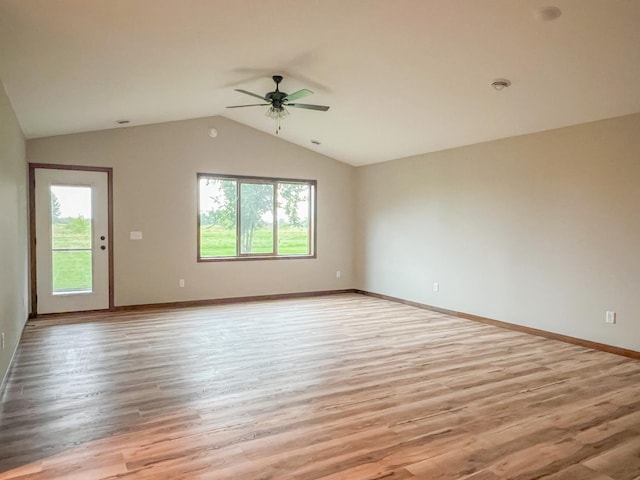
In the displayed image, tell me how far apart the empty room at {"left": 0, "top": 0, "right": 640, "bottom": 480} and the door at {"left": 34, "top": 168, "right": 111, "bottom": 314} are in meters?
0.04

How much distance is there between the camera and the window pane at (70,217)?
6117 mm

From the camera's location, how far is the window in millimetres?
7348

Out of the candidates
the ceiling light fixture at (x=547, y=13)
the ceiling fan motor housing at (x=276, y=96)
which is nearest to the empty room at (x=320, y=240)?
the ceiling light fixture at (x=547, y=13)

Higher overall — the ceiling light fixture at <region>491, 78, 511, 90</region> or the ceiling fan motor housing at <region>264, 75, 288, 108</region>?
the ceiling fan motor housing at <region>264, 75, 288, 108</region>

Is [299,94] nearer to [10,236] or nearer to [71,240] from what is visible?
[10,236]

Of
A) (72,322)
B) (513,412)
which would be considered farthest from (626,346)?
(72,322)

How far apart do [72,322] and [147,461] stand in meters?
4.11

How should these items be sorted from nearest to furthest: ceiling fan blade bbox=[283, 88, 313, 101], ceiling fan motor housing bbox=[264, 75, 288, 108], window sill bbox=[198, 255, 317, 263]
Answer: ceiling fan blade bbox=[283, 88, 313, 101], ceiling fan motor housing bbox=[264, 75, 288, 108], window sill bbox=[198, 255, 317, 263]

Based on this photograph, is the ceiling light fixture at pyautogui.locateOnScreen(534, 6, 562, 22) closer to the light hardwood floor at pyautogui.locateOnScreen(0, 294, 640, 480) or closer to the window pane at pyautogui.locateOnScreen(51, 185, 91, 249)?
the light hardwood floor at pyautogui.locateOnScreen(0, 294, 640, 480)

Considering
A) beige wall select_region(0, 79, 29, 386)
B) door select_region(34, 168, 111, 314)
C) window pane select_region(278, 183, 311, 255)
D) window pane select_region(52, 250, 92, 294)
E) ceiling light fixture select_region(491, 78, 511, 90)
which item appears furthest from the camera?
window pane select_region(278, 183, 311, 255)

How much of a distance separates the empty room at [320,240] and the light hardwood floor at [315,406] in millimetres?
24

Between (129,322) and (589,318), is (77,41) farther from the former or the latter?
(589,318)

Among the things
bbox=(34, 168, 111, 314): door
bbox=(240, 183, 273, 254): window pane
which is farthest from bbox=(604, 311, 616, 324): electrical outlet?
bbox=(34, 168, 111, 314): door

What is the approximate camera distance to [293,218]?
8.13 meters
